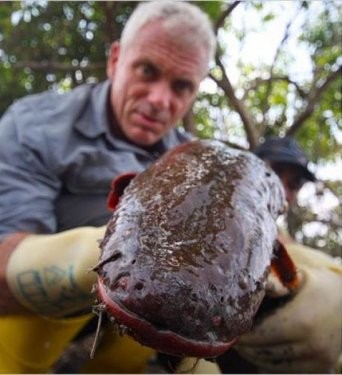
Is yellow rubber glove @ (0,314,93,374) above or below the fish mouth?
below

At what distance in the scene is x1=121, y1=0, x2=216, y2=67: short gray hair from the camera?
209cm

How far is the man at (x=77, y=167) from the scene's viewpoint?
4.45ft

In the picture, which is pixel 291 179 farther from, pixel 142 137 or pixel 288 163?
pixel 142 137

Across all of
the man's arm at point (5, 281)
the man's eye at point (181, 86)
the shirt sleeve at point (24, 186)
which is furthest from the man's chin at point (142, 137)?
the man's arm at point (5, 281)

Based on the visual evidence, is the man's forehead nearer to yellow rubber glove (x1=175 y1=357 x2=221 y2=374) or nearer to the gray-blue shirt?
the gray-blue shirt

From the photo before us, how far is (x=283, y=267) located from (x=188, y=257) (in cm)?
43

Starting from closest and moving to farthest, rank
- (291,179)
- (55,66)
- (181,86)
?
1. (181,86)
2. (291,179)
3. (55,66)

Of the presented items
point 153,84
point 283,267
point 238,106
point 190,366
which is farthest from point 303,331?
point 238,106

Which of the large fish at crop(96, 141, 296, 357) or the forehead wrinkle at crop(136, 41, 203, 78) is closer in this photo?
the large fish at crop(96, 141, 296, 357)

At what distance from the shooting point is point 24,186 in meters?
1.76

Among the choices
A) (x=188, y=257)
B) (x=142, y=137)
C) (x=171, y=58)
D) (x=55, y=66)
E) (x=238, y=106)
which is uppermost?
(x=188, y=257)

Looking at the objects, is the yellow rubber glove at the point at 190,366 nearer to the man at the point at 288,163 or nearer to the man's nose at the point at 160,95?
the man's nose at the point at 160,95

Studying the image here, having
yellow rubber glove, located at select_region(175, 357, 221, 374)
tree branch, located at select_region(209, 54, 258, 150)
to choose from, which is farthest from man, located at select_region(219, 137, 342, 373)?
tree branch, located at select_region(209, 54, 258, 150)

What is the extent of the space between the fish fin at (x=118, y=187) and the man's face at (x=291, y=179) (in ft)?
7.13
